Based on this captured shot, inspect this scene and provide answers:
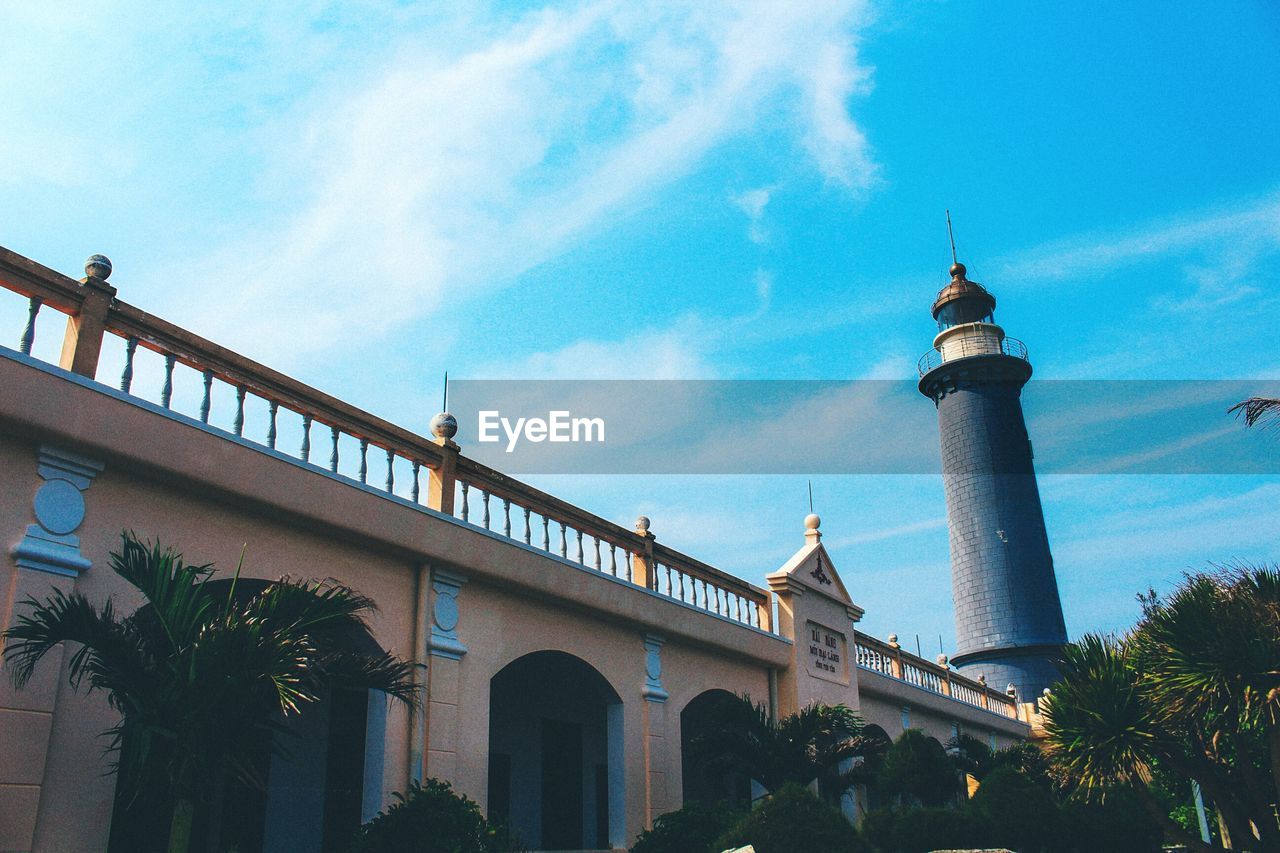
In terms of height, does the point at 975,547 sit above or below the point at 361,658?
above

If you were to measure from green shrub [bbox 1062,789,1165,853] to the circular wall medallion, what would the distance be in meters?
15.6

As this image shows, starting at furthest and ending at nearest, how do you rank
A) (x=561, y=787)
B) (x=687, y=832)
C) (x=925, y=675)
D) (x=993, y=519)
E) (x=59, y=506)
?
(x=993, y=519)
(x=925, y=675)
(x=561, y=787)
(x=687, y=832)
(x=59, y=506)

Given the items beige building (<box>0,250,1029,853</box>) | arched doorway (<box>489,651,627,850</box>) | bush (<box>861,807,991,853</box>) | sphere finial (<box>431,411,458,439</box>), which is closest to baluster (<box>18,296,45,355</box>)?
beige building (<box>0,250,1029,853</box>)

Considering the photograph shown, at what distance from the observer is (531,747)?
1727cm

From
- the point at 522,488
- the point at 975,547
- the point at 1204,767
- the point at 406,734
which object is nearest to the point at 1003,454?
the point at 975,547

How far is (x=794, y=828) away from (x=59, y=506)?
812 cm

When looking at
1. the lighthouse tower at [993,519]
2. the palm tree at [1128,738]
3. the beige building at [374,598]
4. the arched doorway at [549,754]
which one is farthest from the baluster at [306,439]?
the lighthouse tower at [993,519]

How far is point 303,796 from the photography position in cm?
1316

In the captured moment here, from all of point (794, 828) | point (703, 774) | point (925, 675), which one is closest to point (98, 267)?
point (794, 828)

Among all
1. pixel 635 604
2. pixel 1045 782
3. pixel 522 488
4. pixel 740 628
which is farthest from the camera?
pixel 1045 782

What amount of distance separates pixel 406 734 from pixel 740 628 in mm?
8067

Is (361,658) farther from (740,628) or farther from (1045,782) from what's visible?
(1045,782)

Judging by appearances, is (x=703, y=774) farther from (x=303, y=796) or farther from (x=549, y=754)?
(x=303, y=796)

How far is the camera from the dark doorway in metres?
17.3
